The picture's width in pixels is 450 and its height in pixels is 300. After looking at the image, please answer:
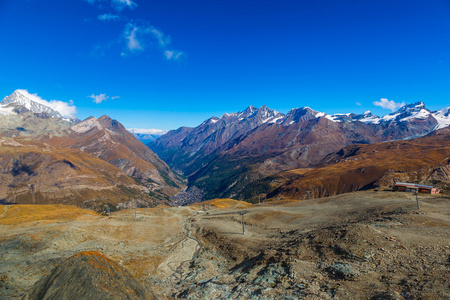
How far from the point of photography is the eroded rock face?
13.3 meters

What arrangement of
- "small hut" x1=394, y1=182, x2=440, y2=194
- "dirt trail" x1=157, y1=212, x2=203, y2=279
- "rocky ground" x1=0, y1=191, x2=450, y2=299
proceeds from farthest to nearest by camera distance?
"small hut" x1=394, y1=182, x2=440, y2=194 → "dirt trail" x1=157, y1=212, x2=203, y2=279 → "rocky ground" x1=0, y1=191, x2=450, y2=299

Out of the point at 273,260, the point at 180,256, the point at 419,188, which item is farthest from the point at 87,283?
the point at 419,188

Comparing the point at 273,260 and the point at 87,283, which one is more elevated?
the point at 87,283

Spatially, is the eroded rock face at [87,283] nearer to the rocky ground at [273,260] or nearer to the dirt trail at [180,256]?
the rocky ground at [273,260]

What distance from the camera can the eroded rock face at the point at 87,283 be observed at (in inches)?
522

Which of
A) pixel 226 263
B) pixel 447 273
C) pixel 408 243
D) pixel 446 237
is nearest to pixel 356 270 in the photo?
pixel 447 273

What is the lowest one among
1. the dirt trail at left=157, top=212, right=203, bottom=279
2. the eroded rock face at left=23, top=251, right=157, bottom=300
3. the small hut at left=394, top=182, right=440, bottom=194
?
the dirt trail at left=157, top=212, right=203, bottom=279

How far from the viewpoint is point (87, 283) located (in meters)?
13.5

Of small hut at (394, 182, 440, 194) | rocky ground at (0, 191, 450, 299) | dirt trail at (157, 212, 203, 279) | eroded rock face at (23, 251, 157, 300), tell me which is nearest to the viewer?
eroded rock face at (23, 251, 157, 300)

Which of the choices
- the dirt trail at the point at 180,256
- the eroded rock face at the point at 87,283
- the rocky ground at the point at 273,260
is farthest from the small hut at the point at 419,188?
the eroded rock face at the point at 87,283

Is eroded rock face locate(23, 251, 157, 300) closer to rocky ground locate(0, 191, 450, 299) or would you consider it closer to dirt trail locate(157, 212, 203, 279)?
rocky ground locate(0, 191, 450, 299)

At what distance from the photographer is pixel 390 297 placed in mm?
15367

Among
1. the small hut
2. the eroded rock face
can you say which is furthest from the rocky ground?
the small hut

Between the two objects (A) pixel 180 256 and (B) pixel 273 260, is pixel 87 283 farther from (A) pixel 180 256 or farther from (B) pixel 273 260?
(A) pixel 180 256
